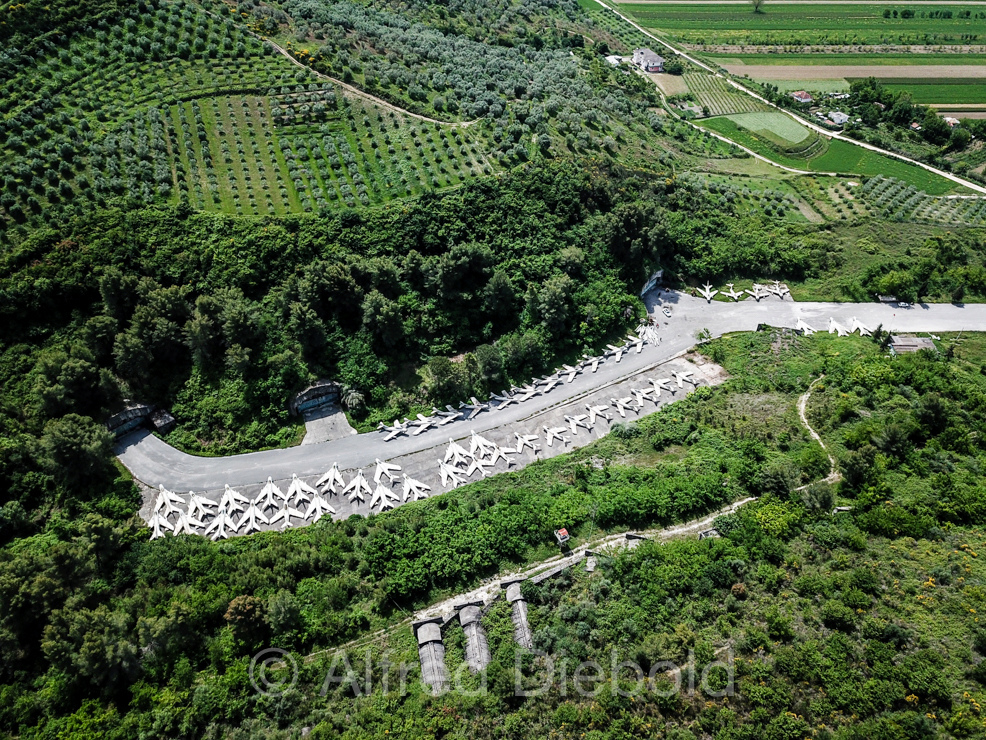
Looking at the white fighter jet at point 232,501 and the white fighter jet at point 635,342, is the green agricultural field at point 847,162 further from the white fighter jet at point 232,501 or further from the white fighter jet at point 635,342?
the white fighter jet at point 232,501

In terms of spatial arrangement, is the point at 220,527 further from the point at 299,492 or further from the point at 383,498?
the point at 383,498

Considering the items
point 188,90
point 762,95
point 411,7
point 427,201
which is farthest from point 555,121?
point 762,95

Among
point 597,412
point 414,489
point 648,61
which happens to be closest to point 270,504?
point 414,489

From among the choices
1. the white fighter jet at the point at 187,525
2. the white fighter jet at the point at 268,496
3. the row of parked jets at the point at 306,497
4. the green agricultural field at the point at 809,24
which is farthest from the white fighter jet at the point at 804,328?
the green agricultural field at the point at 809,24

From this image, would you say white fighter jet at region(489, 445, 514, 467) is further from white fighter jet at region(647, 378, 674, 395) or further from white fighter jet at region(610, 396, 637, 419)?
white fighter jet at region(647, 378, 674, 395)

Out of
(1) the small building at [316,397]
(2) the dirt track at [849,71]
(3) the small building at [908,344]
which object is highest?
(2) the dirt track at [849,71]

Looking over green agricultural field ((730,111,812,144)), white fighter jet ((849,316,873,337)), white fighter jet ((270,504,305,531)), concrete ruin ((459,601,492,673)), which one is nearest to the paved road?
white fighter jet ((849,316,873,337))

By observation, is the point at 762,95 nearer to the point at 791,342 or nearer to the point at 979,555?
the point at 791,342
